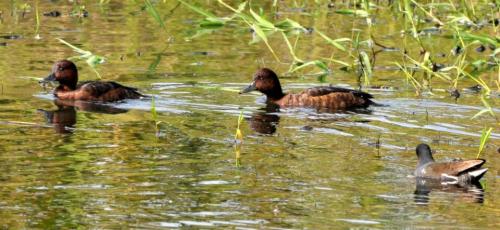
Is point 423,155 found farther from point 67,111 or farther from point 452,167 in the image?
point 67,111

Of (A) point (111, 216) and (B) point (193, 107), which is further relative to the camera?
(B) point (193, 107)

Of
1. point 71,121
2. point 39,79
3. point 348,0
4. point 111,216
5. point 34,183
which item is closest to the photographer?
point 111,216

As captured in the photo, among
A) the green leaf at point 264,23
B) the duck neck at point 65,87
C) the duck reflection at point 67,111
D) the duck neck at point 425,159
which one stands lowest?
the duck reflection at point 67,111

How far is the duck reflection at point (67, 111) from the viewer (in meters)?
13.8

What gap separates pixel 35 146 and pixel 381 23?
10.5 metres

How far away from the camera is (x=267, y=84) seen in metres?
16.0

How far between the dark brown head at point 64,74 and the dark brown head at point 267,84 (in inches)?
86.6

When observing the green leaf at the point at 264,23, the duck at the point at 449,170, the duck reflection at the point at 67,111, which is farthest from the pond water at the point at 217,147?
the green leaf at the point at 264,23

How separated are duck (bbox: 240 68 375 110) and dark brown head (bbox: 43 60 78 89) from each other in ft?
7.19

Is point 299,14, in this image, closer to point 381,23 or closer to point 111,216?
point 381,23

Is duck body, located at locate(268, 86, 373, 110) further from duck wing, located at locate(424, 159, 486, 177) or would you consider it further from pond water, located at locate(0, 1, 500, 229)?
duck wing, located at locate(424, 159, 486, 177)

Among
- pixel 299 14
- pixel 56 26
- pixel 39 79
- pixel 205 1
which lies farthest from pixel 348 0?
A: pixel 39 79

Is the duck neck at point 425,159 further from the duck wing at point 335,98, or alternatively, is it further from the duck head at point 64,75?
the duck head at point 64,75

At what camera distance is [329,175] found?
36.0ft
